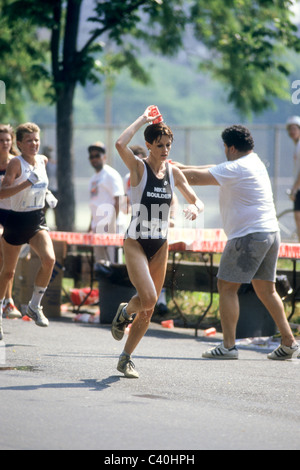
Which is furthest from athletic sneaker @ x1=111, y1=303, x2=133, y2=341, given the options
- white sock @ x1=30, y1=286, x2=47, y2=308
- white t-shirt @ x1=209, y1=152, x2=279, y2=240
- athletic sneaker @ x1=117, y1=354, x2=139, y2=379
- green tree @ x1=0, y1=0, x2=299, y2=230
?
green tree @ x1=0, y1=0, x2=299, y2=230

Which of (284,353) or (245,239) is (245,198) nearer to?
(245,239)

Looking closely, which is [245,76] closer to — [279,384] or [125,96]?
[279,384]

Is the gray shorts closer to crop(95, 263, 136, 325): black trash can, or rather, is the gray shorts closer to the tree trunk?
crop(95, 263, 136, 325): black trash can

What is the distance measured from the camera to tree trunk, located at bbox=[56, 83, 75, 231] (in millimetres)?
17344

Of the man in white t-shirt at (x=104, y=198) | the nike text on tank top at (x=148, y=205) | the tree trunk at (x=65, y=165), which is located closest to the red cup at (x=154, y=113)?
the nike text on tank top at (x=148, y=205)

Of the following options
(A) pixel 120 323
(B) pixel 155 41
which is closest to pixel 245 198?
(A) pixel 120 323

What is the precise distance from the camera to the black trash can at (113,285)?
1117 centimetres

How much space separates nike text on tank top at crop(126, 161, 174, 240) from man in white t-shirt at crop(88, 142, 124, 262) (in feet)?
16.8

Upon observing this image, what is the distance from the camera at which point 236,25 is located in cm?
1938

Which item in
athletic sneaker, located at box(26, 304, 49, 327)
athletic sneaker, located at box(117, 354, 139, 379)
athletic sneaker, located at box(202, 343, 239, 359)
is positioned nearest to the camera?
athletic sneaker, located at box(117, 354, 139, 379)

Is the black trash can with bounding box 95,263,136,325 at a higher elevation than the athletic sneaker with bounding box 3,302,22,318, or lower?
higher

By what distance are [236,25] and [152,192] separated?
1276 cm

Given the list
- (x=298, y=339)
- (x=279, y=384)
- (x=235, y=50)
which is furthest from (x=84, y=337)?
(x=235, y=50)

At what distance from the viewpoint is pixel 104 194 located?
12.8 m
